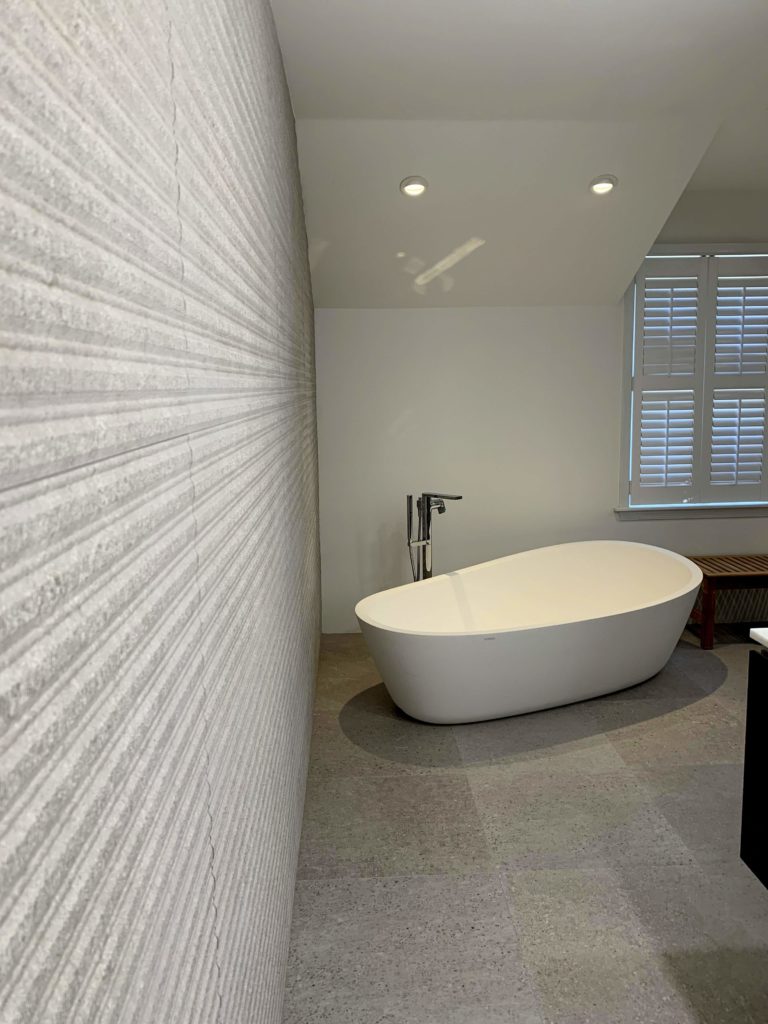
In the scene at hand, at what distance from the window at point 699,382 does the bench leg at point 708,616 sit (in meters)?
0.67

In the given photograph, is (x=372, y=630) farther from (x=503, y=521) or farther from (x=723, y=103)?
(x=723, y=103)

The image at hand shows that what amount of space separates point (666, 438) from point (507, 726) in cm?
226

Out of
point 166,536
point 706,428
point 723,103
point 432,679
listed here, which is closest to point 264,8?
point 166,536

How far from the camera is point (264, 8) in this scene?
202cm

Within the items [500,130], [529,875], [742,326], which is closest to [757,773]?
[529,875]

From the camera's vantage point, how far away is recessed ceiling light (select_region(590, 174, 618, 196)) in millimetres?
3563

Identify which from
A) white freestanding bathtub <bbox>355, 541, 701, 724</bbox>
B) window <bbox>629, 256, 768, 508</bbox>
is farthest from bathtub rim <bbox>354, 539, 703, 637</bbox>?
window <bbox>629, 256, 768, 508</bbox>

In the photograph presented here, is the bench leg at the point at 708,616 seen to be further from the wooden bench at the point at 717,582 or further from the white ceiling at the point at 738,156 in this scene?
the white ceiling at the point at 738,156

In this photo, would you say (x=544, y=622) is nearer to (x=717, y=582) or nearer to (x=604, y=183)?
(x=717, y=582)

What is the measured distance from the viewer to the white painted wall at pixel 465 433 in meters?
4.41

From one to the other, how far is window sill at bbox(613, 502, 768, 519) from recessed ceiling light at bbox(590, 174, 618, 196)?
184cm

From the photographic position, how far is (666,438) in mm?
4652

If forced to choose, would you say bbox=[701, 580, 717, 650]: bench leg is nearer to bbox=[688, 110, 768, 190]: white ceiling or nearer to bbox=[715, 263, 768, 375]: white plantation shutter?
bbox=[715, 263, 768, 375]: white plantation shutter

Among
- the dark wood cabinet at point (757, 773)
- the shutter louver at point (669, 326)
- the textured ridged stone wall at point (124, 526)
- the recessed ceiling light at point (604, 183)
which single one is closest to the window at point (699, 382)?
the shutter louver at point (669, 326)
